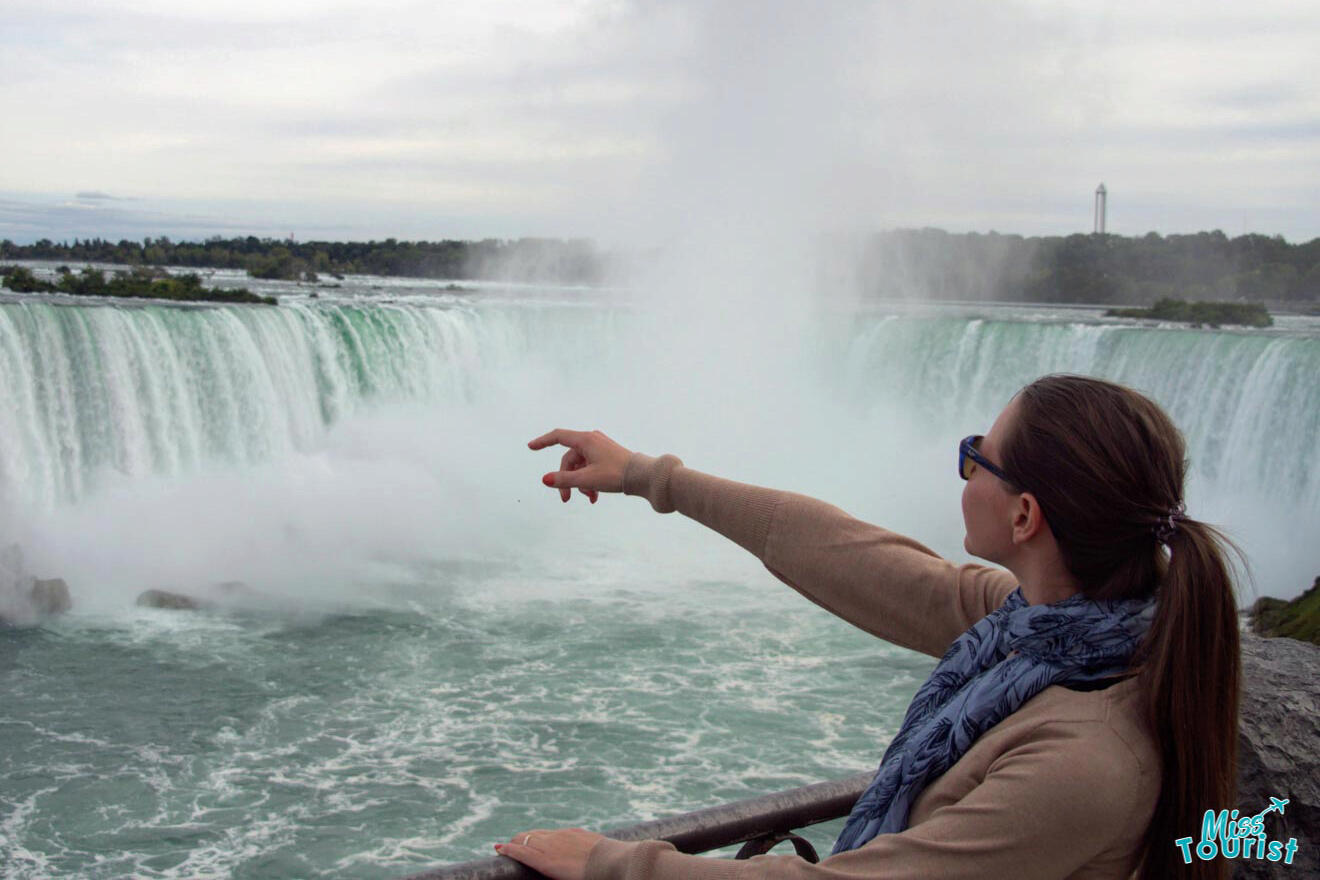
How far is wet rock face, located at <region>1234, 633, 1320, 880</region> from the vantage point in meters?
1.89

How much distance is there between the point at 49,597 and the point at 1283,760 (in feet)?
36.1

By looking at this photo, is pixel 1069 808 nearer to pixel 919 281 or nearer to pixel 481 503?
pixel 481 503

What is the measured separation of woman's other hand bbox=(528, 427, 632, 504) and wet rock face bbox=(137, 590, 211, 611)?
1050 centimetres

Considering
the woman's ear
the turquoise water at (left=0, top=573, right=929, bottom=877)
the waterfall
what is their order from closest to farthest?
the woman's ear → the turquoise water at (left=0, top=573, right=929, bottom=877) → the waterfall

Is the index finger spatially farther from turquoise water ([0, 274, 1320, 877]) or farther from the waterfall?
the waterfall

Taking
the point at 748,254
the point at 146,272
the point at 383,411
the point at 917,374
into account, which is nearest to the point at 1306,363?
the point at 917,374

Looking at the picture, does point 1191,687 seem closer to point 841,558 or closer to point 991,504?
point 991,504

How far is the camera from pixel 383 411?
677 inches

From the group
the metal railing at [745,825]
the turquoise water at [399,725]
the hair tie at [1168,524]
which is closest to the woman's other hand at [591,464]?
the metal railing at [745,825]

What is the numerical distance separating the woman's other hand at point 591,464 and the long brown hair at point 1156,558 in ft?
1.87

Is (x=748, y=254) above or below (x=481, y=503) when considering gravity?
above

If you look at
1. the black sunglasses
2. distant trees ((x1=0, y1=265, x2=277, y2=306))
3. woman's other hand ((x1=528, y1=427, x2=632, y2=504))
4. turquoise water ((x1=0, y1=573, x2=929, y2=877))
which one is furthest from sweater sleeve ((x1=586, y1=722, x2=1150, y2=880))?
distant trees ((x1=0, y1=265, x2=277, y2=306))

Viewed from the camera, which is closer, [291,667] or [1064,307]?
[291,667]

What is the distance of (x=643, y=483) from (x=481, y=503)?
48.9 feet
